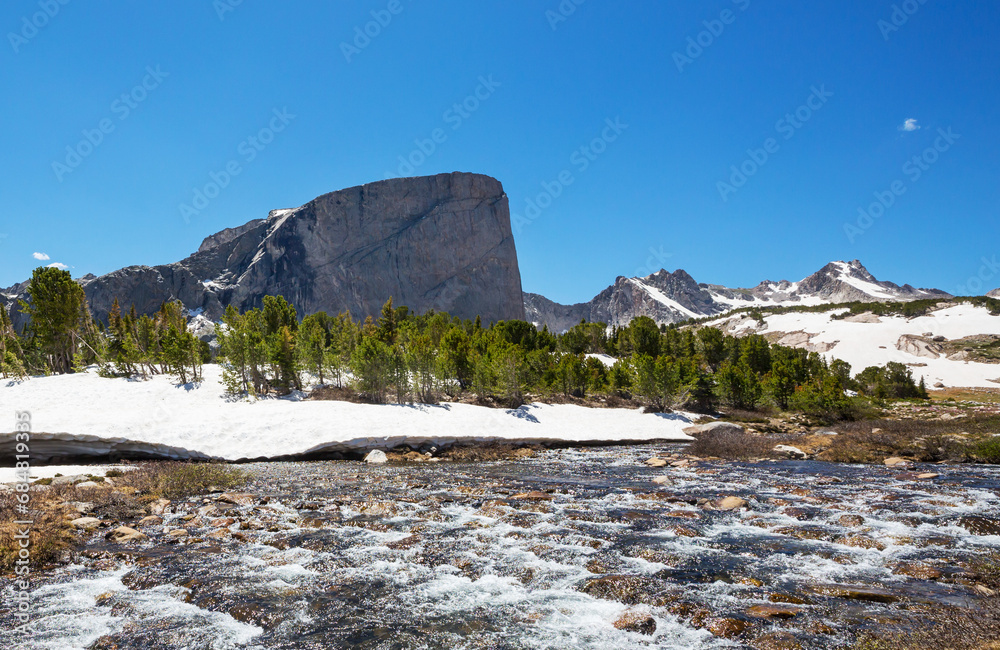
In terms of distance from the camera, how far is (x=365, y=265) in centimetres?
16112

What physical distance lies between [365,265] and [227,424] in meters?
141

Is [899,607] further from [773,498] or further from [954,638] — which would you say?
[773,498]

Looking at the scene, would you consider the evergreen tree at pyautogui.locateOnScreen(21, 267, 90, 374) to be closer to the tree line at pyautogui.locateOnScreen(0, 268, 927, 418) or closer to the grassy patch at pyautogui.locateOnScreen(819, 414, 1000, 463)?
the tree line at pyautogui.locateOnScreen(0, 268, 927, 418)

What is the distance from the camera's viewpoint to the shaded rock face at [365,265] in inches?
6319

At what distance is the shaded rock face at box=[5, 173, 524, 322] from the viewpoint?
160 metres

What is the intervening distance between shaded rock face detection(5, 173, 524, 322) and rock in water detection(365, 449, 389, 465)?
137764mm

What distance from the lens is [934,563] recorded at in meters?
9.42

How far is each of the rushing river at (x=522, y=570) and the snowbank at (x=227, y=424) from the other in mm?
10004

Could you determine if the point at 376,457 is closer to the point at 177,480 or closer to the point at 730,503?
the point at 177,480

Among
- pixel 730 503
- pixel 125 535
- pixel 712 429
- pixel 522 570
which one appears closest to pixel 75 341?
pixel 125 535

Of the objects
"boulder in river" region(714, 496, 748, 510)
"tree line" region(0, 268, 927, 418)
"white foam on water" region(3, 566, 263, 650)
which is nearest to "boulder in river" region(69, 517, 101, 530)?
"white foam on water" region(3, 566, 263, 650)

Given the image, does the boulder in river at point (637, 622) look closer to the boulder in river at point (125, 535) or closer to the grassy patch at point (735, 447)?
the boulder in river at point (125, 535)

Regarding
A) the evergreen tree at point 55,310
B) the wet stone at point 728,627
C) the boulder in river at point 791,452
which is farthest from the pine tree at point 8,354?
the boulder in river at point 791,452

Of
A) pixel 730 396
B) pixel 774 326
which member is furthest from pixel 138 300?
pixel 774 326
